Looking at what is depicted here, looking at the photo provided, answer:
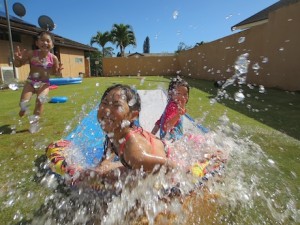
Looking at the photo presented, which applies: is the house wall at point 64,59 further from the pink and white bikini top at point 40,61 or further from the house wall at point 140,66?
the pink and white bikini top at point 40,61

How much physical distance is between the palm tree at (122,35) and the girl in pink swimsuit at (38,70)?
38.6 meters

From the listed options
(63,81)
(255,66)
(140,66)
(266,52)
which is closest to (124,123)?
(266,52)

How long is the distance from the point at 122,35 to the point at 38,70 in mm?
39019

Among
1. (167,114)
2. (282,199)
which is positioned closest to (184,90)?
(167,114)

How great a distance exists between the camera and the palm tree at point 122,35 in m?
42.3

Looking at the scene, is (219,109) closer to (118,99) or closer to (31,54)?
(31,54)

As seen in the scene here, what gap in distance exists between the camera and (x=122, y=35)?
4269cm

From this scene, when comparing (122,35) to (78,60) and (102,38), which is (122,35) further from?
(78,60)

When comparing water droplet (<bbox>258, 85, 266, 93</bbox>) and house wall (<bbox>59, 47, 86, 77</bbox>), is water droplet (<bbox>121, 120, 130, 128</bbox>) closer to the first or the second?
water droplet (<bbox>258, 85, 266, 93</bbox>)

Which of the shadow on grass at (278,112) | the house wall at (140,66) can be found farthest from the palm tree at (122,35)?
the shadow on grass at (278,112)

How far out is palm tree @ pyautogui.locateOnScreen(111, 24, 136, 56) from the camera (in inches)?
1667

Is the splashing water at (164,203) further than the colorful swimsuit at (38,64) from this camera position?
No

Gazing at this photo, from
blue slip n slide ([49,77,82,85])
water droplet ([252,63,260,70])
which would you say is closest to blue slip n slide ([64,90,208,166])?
water droplet ([252,63,260,70])

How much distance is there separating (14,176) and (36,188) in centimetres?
43
